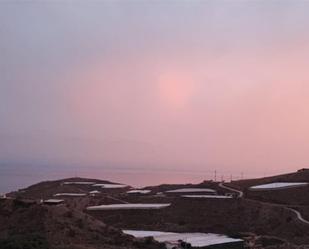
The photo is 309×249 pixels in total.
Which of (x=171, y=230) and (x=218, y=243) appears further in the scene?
(x=171, y=230)

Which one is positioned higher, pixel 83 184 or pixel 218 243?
pixel 83 184

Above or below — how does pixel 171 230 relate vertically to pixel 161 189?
below

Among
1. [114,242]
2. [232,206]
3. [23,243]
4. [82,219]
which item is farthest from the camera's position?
[232,206]

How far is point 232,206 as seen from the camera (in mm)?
66250

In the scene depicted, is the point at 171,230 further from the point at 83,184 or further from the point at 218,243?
the point at 83,184

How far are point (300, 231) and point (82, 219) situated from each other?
73.6 feet

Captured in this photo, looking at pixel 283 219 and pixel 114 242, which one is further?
pixel 283 219

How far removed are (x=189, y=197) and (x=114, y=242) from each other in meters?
34.3

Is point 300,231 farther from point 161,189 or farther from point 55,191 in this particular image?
point 55,191

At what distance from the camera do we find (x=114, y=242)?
3928cm

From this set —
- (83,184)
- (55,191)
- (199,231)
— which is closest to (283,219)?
(199,231)

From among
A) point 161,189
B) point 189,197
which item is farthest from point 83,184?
point 189,197

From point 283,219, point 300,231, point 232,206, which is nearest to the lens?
point 300,231

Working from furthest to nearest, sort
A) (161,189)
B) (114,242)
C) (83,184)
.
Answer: (83,184)
(161,189)
(114,242)
